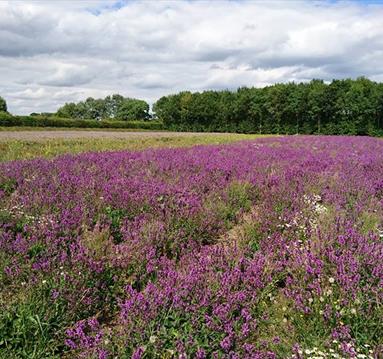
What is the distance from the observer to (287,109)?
67562 millimetres

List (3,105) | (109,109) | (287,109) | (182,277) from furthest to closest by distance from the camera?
(109,109), (3,105), (287,109), (182,277)

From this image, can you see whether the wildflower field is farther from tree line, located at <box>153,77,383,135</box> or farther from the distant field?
tree line, located at <box>153,77,383,135</box>

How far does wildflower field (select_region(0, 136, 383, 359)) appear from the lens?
2.70 meters

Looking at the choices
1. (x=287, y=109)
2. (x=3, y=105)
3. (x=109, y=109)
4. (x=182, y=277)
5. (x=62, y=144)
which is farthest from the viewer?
(x=109, y=109)

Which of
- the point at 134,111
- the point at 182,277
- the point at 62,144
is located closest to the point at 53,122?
the point at 62,144

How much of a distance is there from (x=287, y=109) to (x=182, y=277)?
6751 cm

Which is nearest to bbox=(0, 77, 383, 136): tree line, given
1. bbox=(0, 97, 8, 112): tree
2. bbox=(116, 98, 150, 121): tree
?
bbox=(116, 98, 150, 121): tree

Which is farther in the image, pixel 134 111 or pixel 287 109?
pixel 134 111

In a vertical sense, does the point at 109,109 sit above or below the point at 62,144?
above

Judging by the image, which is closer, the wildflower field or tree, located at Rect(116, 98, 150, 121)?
the wildflower field

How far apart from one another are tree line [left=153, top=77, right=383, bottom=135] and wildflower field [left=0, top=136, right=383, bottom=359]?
60292mm

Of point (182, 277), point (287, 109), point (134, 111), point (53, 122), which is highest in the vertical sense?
point (134, 111)

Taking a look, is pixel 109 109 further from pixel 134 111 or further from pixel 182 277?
pixel 182 277

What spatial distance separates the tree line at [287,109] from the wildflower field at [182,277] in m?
60.3
